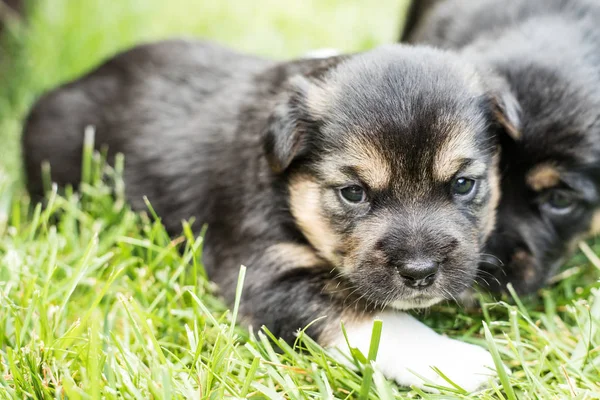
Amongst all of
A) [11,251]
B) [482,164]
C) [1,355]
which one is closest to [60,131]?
[11,251]

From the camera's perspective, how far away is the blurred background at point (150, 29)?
19.4ft

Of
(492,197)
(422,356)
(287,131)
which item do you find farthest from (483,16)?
(422,356)

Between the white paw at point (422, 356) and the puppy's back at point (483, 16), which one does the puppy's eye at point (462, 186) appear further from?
the puppy's back at point (483, 16)

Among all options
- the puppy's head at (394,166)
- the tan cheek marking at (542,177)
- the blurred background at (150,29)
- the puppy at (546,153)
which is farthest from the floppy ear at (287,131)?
the blurred background at (150,29)

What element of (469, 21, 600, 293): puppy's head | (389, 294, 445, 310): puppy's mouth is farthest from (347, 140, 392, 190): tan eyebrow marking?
(469, 21, 600, 293): puppy's head

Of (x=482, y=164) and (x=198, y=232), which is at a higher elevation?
(x=482, y=164)

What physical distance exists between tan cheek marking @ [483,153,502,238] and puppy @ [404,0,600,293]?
0.08 m

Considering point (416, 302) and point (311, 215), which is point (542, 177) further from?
point (311, 215)

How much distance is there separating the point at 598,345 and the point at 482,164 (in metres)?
0.88

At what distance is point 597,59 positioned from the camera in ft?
11.4

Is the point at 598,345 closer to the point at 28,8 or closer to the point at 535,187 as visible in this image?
the point at 535,187

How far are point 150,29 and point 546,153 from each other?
441 centimetres

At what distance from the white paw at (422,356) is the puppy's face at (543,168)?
477 mm

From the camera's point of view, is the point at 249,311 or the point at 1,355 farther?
the point at 249,311
